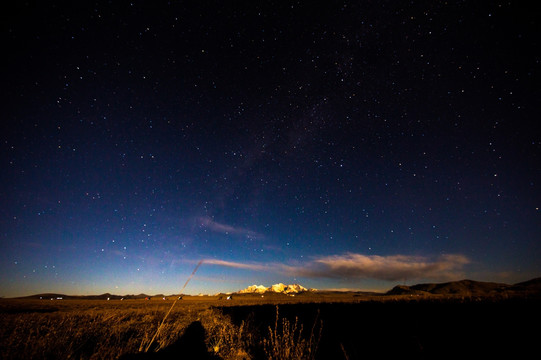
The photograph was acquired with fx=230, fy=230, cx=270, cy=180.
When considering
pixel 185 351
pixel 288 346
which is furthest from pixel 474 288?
pixel 185 351

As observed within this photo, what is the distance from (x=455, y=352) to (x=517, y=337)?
1469mm

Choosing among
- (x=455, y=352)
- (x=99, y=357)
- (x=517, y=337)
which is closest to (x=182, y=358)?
(x=99, y=357)

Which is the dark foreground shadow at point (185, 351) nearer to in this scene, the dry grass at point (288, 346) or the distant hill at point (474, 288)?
the dry grass at point (288, 346)

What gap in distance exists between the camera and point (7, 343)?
5938 millimetres

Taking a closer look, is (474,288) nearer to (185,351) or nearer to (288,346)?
(288,346)

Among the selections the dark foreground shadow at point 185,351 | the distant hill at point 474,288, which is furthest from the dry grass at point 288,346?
the distant hill at point 474,288

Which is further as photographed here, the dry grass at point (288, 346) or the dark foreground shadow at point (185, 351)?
the dry grass at point (288, 346)

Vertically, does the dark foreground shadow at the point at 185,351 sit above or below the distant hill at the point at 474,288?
above

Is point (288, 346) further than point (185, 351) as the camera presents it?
Yes

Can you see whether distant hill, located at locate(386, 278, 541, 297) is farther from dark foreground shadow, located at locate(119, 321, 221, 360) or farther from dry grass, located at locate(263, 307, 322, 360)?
dark foreground shadow, located at locate(119, 321, 221, 360)

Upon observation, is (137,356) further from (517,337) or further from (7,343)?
(517,337)

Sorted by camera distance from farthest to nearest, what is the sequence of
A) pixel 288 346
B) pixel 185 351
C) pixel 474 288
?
pixel 474 288
pixel 288 346
pixel 185 351

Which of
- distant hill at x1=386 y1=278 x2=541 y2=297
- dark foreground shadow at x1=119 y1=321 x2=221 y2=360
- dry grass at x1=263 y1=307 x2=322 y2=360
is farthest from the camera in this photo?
distant hill at x1=386 y1=278 x2=541 y2=297

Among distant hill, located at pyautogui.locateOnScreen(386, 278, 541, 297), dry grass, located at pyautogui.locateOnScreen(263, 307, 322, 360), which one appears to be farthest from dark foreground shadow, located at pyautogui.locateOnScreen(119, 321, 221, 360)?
A: distant hill, located at pyautogui.locateOnScreen(386, 278, 541, 297)
